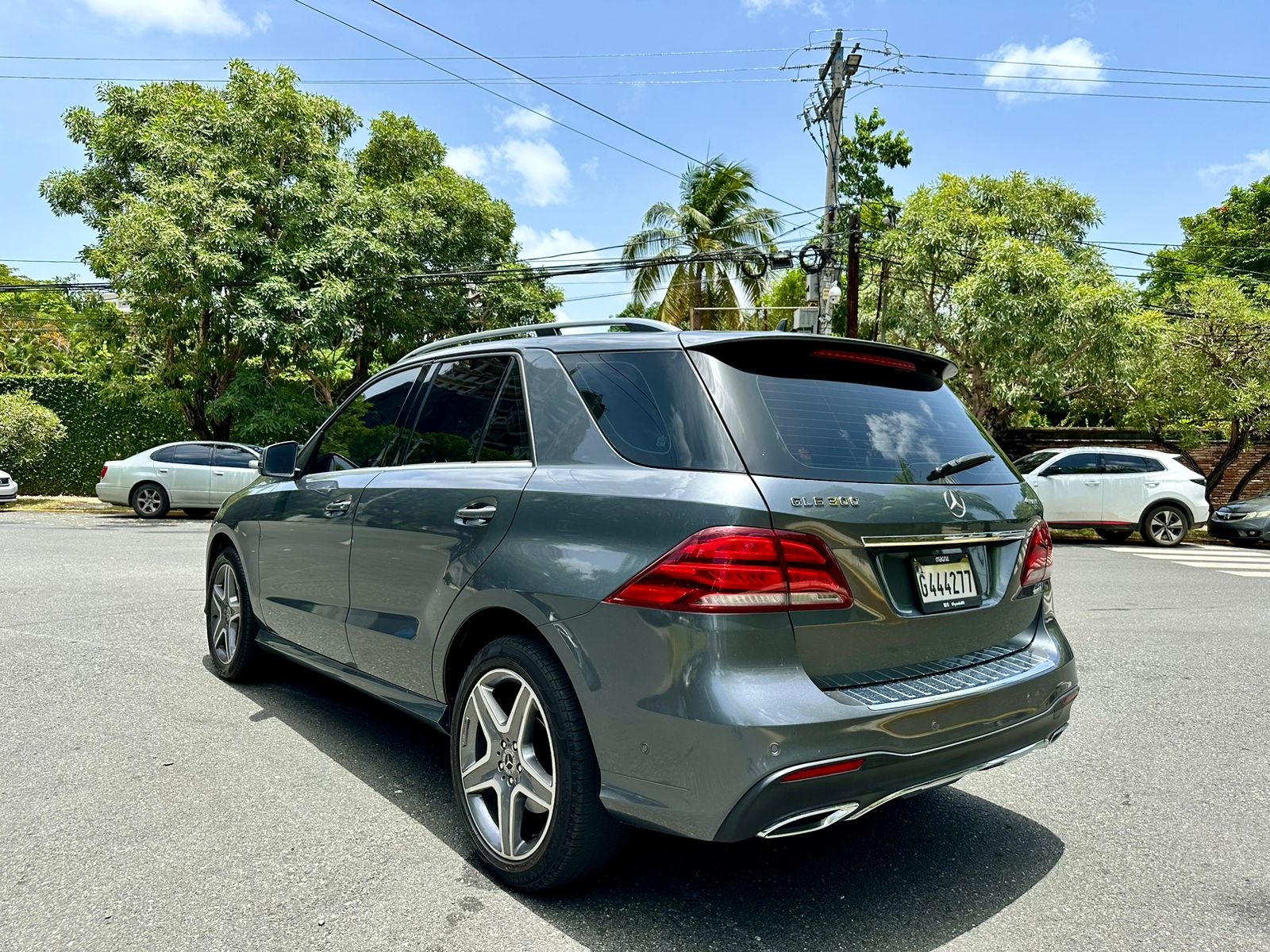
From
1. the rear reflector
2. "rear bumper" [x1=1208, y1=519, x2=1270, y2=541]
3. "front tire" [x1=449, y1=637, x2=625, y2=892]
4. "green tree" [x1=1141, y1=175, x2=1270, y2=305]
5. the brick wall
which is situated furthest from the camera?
"green tree" [x1=1141, y1=175, x2=1270, y2=305]

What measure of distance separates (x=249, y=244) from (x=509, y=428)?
54.4 ft

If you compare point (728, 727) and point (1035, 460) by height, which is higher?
point (1035, 460)

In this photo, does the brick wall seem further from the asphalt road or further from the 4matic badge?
the 4matic badge

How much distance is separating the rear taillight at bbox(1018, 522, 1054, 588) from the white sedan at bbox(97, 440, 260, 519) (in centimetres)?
1623

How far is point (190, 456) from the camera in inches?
679

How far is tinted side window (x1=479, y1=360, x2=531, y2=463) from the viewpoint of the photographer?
317cm

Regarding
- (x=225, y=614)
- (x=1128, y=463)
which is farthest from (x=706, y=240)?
(x=225, y=614)

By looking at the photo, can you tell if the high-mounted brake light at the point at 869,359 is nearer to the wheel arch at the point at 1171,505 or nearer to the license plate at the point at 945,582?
the license plate at the point at 945,582

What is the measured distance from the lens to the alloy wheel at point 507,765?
111 inches

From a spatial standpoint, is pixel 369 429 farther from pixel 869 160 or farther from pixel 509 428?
pixel 869 160

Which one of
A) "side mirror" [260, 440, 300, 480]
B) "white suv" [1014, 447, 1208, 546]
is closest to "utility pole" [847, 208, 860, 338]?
"white suv" [1014, 447, 1208, 546]

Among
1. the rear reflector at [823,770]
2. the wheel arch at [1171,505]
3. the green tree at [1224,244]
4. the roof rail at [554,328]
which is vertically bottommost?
the wheel arch at [1171,505]

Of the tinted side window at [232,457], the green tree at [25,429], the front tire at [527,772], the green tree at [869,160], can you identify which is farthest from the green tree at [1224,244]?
the front tire at [527,772]

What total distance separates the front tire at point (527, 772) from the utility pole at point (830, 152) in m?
16.8
